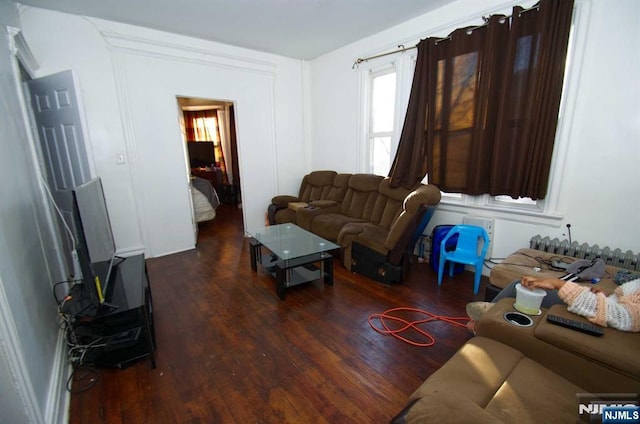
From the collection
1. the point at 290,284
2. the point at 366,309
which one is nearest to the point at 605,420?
the point at 366,309

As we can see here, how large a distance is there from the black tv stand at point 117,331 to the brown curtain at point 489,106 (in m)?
2.71

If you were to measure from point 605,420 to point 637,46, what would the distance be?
8.13 ft

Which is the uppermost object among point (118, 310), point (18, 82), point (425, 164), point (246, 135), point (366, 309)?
point (18, 82)

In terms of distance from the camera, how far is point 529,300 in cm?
123

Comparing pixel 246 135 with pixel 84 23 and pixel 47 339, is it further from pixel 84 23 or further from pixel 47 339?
Result: pixel 47 339

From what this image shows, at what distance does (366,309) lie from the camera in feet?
7.58

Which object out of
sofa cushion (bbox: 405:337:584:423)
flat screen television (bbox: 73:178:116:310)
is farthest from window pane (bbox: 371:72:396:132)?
flat screen television (bbox: 73:178:116:310)

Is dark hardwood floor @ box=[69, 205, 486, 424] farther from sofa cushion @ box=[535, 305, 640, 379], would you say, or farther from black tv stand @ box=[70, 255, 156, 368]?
sofa cushion @ box=[535, 305, 640, 379]

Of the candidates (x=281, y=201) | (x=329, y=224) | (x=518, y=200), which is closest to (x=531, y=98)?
(x=518, y=200)

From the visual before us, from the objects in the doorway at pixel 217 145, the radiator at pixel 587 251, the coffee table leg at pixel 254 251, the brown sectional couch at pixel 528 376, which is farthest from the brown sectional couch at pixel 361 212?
the doorway at pixel 217 145

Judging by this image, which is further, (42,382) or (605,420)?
(42,382)

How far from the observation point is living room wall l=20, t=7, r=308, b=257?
2.93m

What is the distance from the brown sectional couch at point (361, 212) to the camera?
259cm

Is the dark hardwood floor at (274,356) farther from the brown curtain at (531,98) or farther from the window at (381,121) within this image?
the window at (381,121)
